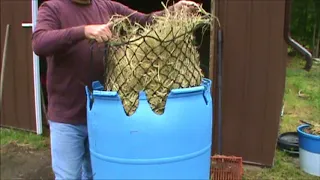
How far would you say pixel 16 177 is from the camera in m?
3.59

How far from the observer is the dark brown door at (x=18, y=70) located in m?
4.64

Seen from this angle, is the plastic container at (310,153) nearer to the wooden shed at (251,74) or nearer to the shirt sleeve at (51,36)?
the wooden shed at (251,74)

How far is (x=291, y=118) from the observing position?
211 inches

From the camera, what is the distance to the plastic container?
3.51 metres

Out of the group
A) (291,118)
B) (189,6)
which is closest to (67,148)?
(189,6)

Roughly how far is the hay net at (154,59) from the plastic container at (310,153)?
2.23 metres

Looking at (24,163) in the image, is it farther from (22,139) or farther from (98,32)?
(98,32)

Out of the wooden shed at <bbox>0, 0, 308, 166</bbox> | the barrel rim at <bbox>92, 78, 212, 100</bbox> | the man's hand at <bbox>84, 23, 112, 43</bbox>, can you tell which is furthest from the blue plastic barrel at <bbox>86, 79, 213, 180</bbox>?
the wooden shed at <bbox>0, 0, 308, 166</bbox>

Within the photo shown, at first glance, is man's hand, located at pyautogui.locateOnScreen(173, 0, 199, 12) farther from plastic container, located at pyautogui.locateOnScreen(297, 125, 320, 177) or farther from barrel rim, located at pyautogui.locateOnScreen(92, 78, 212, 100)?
plastic container, located at pyautogui.locateOnScreen(297, 125, 320, 177)

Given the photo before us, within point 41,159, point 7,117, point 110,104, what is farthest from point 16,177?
point 110,104

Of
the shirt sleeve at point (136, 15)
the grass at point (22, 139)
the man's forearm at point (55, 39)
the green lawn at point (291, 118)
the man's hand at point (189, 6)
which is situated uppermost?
the man's hand at point (189, 6)

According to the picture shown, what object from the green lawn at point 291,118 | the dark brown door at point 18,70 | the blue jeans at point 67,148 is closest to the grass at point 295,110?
the green lawn at point 291,118

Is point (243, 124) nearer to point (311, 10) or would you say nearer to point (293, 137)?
point (293, 137)

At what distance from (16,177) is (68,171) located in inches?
70.9
